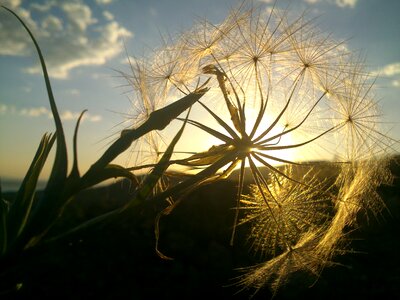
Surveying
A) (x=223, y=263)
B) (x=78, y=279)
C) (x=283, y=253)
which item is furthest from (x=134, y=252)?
(x=283, y=253)

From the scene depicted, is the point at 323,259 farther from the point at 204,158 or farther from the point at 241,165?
the point at 204,158

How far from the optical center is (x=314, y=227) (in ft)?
11.3

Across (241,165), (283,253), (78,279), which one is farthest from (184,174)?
(78,279)

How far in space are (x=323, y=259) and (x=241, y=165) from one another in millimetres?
1328

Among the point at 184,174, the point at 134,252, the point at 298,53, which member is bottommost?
the point at 134,252

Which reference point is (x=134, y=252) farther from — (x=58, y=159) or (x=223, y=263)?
(x=58, y=159)

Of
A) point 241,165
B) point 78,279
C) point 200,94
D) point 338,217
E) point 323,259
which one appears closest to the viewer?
point 200,94

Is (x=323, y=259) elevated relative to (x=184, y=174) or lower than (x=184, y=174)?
lower

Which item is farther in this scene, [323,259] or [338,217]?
[338,217]

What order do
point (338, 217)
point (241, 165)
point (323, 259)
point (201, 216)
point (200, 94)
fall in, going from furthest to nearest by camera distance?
point (201, 216) < point (338, 217) < point (323, 259) < point (241, 165) < point (200, 94)

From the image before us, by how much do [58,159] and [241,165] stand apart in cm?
116

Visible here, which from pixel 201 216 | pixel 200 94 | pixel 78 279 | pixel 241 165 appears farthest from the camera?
pixel 201 216

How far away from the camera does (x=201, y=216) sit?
10.7 meters

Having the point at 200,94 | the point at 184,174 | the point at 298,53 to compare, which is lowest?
the point at 184,174
